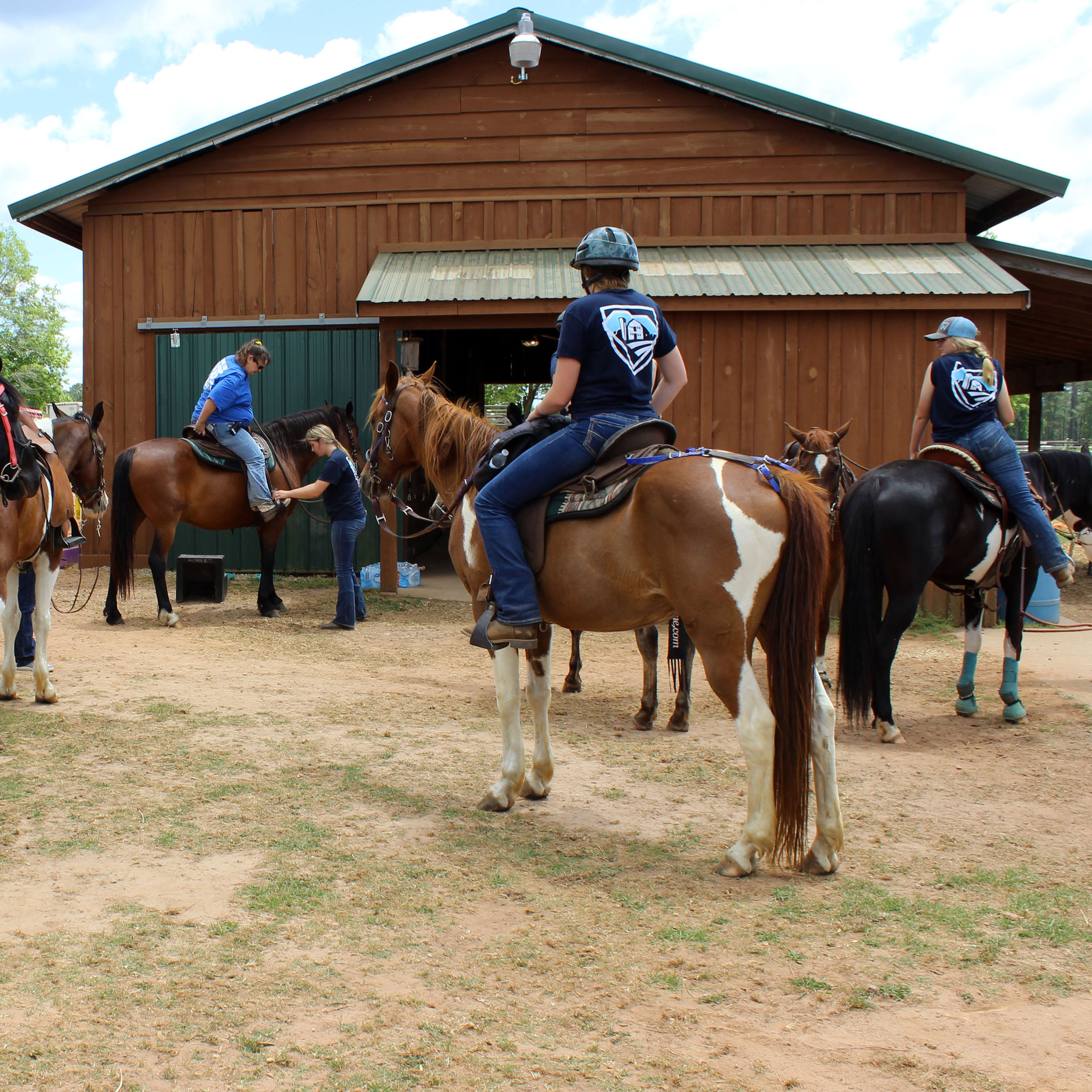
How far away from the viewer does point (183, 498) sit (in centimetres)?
995

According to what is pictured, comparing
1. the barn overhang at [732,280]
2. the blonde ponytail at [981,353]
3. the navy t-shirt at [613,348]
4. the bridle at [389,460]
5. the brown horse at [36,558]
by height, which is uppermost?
the barn overhang at [732,280]

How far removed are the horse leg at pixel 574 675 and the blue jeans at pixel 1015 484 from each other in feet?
9.67

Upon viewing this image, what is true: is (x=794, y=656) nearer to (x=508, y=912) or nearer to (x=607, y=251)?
(x=508, y=912)

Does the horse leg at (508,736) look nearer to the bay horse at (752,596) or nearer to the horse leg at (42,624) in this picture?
the bay horse at (752,596)

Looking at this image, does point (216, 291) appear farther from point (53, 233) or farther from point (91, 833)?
point (91, 833)

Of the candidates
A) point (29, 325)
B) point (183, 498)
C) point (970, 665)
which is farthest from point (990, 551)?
point (29, 325)

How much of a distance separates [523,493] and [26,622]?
4.74m

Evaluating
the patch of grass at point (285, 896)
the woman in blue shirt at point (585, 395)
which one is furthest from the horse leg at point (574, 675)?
the patch of grass at point (285, 896)

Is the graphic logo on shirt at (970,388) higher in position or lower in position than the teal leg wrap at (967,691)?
higher

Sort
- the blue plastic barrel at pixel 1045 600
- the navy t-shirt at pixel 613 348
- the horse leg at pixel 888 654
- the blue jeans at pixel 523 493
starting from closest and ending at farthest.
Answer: the navy t-shirt at pixel 613 348 → the blue jeans at pixel 523 493 → the horse leg at pixel 888 654 → the blue plastic barrel at pixel 1045 600

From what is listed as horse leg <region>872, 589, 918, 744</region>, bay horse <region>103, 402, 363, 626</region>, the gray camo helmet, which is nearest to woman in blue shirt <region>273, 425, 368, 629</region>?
bay horse <region>103, 402, 363, 626</region>

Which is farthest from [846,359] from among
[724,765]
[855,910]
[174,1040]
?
[174,1040]

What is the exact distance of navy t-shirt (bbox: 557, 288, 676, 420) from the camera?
397 cm

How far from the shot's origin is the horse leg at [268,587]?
10203mm
